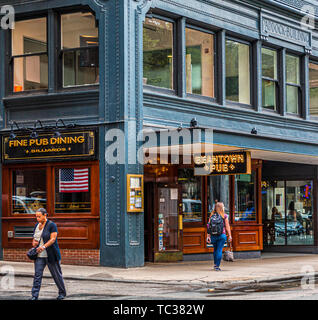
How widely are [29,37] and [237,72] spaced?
6.88 metres

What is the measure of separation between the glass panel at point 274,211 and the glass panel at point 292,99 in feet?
9.31

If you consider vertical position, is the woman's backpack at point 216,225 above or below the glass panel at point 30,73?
below

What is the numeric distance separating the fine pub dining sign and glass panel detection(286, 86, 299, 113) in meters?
9.14

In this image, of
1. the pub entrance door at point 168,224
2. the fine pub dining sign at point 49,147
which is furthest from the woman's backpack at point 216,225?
the fine pub dining sign at point 49,147

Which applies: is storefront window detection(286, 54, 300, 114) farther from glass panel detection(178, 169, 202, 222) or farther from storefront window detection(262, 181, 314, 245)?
glass panel detection(178, 169, 202, 222)

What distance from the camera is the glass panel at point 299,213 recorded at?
25391 mm

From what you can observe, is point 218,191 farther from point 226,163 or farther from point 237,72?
point 237,72

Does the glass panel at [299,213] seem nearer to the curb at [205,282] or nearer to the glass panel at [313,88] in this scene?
the glass panel at [313,88]

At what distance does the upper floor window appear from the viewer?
1888cm

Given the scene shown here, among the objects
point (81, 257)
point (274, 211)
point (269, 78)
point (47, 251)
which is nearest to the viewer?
point (47, 251)

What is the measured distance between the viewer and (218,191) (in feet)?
71.7

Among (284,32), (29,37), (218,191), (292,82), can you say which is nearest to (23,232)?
(29,37)

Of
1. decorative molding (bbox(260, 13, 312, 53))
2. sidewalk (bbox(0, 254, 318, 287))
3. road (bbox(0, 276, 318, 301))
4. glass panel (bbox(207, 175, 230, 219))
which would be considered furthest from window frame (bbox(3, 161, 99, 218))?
decorative molding (bbox(260, 13, 312, 53))
